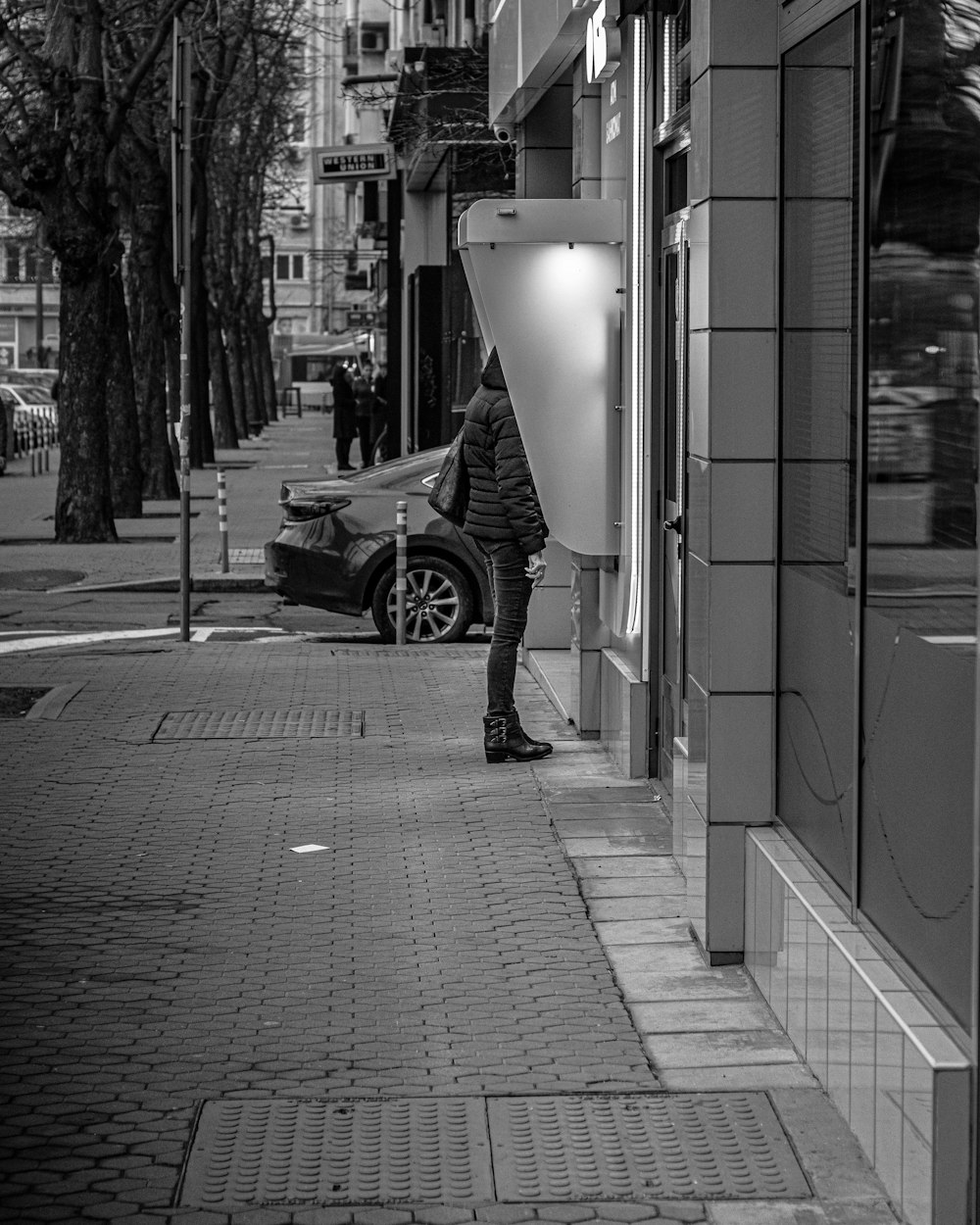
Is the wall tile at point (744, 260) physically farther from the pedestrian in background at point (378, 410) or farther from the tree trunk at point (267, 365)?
the tree trunk at point (267, 365)

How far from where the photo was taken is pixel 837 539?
16.9 ft

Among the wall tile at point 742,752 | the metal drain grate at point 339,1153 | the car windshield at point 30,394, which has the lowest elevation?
the metal drain grate at point 339,1153

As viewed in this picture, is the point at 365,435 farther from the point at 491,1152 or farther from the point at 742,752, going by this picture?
the point at 491,1152

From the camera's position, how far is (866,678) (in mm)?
4730

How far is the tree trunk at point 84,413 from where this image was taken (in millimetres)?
22609

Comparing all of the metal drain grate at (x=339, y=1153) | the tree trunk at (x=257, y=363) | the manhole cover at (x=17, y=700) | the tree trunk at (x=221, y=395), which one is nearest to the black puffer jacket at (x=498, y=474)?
the manhole cover at (x=17, y=700)

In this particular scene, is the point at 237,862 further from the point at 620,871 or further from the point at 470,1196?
the point at 470,1196

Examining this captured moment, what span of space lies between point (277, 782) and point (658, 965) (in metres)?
3.32

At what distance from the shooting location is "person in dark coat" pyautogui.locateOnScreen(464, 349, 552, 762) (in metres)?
9.20

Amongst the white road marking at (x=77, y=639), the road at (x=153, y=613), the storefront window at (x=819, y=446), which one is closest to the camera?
the storefront window at (x=819, y=446)

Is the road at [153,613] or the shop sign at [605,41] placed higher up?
the shop sign at [605,41]

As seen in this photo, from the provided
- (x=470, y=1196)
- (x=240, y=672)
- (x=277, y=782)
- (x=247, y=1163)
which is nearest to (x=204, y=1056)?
(x=247, y=1163)

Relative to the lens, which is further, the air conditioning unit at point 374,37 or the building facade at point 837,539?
the air conditioning unit at point 374,37

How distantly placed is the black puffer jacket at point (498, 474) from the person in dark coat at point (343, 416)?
28.1m
